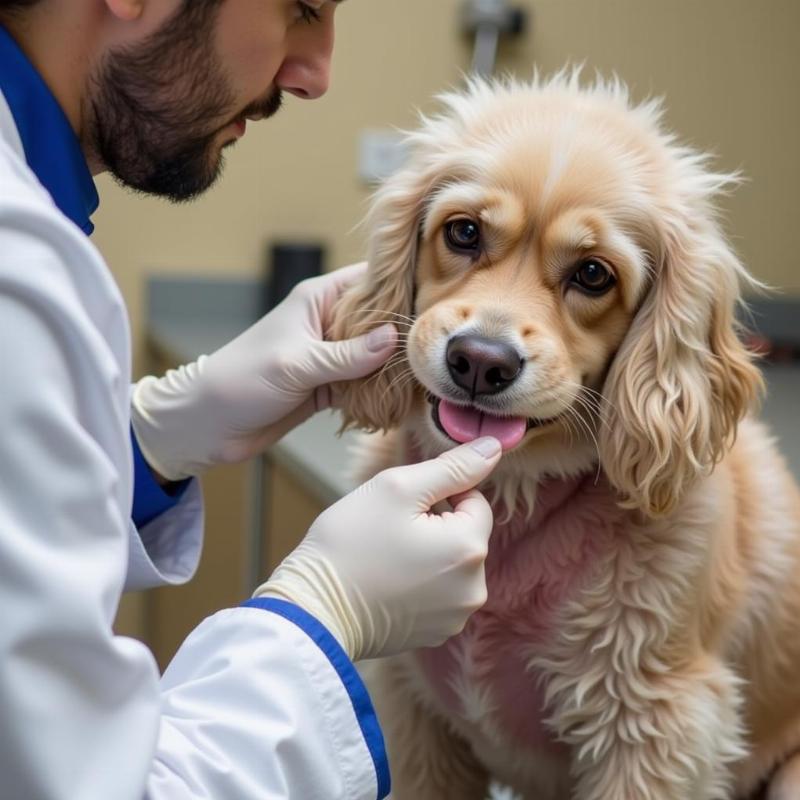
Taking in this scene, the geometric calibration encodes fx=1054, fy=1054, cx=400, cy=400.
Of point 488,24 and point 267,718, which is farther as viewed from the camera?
point 488,24

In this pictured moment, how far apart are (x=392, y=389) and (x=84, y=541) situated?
1.44ft

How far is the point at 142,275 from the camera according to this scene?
2365mm

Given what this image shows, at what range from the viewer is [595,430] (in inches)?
36.5

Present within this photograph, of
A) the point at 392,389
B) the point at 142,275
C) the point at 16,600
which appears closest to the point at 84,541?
the point at 16,600

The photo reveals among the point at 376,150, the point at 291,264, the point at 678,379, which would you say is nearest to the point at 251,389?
the point at 678,379

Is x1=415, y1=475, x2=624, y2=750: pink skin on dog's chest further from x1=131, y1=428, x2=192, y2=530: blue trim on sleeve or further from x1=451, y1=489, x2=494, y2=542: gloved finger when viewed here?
x1=131, y1=428, x2=192, y2=530: blue trim on sleeve

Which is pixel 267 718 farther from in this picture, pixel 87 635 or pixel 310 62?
pixel 310 62

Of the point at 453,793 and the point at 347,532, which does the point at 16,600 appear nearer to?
the point at 347,532

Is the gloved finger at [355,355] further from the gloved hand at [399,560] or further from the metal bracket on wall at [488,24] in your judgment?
the metal bracket on wall at [488,24]

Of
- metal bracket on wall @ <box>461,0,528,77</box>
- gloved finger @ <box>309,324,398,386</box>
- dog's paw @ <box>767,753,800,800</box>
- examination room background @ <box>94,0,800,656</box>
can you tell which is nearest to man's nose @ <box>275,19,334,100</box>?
gloved finger @ <box>309,324,398,386</box>

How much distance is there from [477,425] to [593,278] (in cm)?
16

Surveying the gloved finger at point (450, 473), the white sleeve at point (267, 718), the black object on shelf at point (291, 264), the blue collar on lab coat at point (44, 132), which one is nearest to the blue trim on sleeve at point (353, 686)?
the white sleeve at point (267, 718)

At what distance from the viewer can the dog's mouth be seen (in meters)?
0.88

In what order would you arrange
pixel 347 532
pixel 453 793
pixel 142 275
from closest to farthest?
pixel 347 532 → pixel 453 793 → pixel 142 275
